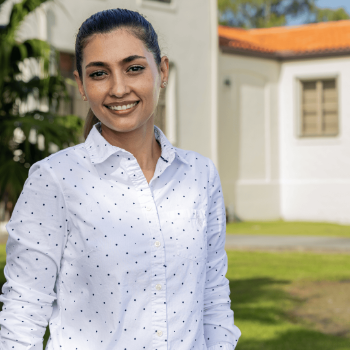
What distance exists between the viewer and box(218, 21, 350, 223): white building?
62.9 ft

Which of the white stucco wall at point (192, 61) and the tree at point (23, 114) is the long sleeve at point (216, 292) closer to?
the tree at point (23, 114)

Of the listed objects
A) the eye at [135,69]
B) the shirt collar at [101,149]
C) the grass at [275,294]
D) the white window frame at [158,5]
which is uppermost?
the white window frame at [158,5]

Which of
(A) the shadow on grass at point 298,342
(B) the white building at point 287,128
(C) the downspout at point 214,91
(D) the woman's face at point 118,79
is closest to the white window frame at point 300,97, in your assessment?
(B) the white building at point 287,128

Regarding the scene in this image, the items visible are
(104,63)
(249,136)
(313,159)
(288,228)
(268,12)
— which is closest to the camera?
(104,63)

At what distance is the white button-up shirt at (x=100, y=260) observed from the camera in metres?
1.67

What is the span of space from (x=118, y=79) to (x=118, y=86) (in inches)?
0.8

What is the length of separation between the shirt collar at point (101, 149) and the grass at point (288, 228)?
13.7 meters

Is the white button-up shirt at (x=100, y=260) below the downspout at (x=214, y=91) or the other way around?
below

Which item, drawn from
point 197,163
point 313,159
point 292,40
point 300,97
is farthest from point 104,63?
point 292,40

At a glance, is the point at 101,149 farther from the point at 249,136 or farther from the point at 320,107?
the point at 320,107

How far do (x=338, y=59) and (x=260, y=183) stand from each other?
452 cm

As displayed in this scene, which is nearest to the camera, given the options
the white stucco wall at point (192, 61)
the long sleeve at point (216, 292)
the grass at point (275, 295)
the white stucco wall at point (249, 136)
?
the long sleeve at point (216, 292)

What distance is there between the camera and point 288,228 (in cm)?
1709

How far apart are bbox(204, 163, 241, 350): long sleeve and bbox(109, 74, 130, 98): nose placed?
432 millimetres
